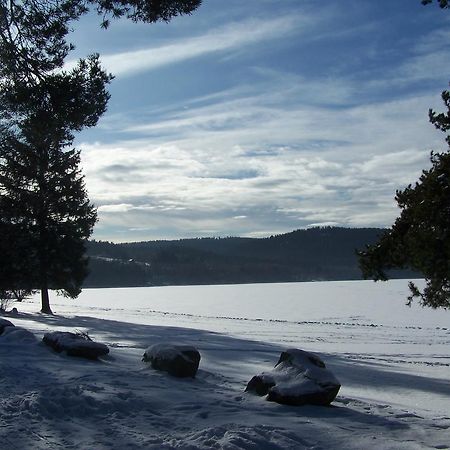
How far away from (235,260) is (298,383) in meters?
142

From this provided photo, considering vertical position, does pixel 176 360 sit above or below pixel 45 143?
below

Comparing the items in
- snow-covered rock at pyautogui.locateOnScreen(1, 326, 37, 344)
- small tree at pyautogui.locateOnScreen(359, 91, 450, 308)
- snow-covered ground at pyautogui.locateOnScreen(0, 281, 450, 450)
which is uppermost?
small tree at pyautogui.locateOnScreen(359, 91, 450, 308)

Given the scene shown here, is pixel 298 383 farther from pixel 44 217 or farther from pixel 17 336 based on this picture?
pixel 44 217

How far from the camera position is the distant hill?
399 feet

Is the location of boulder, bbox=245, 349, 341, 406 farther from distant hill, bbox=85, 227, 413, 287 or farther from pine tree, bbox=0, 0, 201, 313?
distant hill, bbox=85, 227, 413, 287

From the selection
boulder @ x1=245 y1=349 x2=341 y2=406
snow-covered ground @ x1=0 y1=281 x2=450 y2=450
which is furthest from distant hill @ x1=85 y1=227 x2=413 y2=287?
boulder @ x1=245 y1=349 x2=341 y2=406

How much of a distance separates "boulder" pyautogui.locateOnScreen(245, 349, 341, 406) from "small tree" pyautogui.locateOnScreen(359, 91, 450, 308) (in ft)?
8.05

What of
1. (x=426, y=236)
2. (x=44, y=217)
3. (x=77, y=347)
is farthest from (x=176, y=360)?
(x=44, y=217)

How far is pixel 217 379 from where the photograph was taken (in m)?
9.62

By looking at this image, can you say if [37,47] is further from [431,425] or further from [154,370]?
[431,425]

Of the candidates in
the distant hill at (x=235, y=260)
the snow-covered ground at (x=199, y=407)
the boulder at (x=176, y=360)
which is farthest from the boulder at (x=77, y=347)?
the distant hill at (x=235, y=260)

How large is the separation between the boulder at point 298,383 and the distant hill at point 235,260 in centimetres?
9146

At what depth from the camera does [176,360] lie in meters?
9.19

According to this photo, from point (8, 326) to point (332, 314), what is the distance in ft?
81.8
